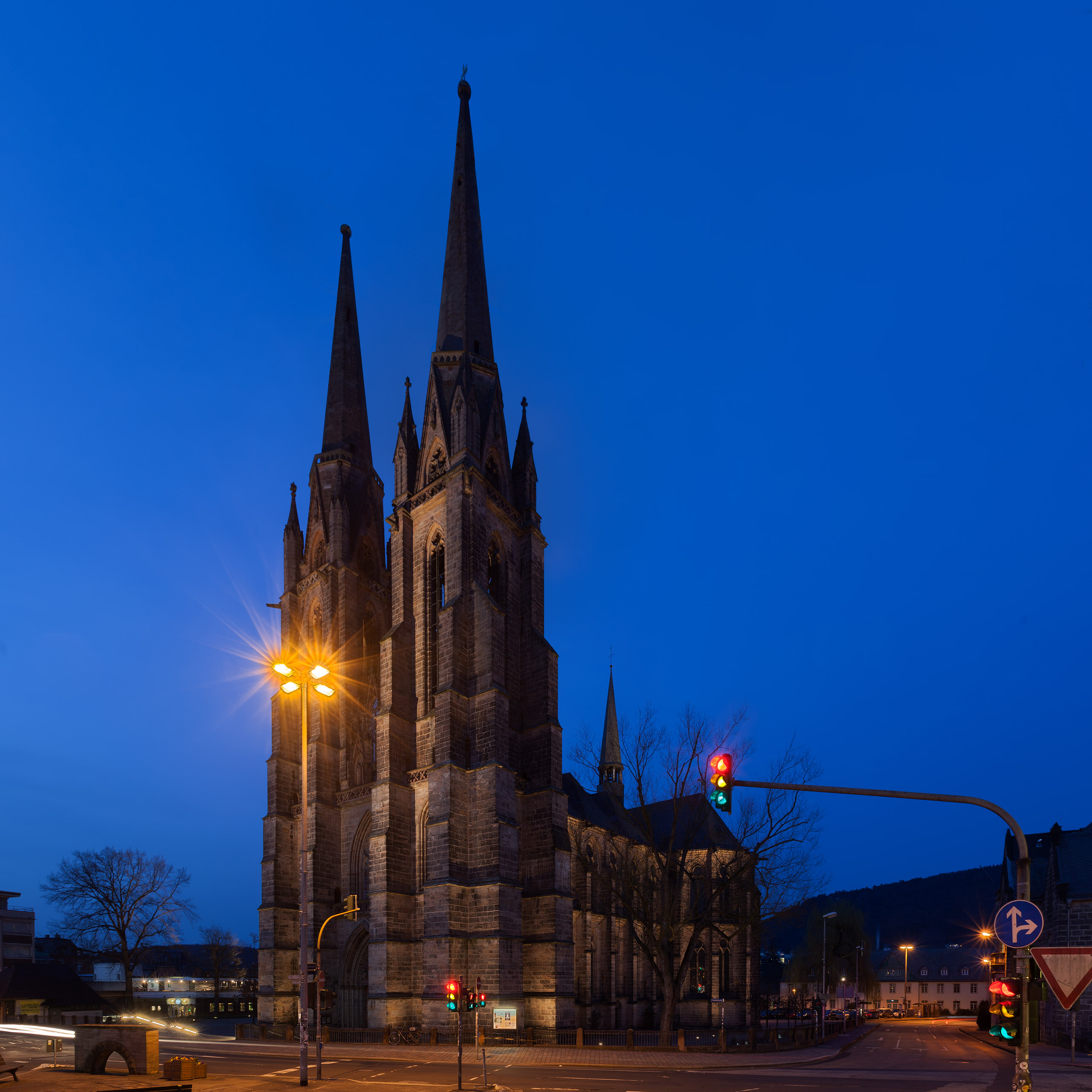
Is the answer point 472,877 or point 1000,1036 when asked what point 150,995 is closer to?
point 472,877

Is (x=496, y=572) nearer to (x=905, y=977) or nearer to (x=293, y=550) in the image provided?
(x=293, y=550)

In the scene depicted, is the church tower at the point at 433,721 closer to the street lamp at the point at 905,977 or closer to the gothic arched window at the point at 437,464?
the gothic arched window at the point at 437,464

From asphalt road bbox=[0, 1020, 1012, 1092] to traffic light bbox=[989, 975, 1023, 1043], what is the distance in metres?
11.6

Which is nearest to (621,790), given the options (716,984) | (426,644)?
(716,984)

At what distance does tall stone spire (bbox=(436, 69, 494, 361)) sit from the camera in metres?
49.8

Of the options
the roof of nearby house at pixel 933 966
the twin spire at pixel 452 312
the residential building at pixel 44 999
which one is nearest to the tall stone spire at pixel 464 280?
the twin spire at pixel 452 312

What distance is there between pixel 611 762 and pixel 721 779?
65.8m

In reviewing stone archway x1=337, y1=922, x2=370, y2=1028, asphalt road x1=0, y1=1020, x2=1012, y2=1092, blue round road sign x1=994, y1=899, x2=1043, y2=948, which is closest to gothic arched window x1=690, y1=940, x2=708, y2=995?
asphalt road x1=0, y1=1020, x2=1012, y2=1092

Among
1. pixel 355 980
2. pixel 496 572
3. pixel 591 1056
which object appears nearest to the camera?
pixel 591 1056

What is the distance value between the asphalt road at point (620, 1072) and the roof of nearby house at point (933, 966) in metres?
89.7

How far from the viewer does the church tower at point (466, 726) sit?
1515 inches

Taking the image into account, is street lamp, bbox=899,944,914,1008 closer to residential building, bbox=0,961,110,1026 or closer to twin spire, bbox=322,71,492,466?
residential building, bbox=0,961,110,1026

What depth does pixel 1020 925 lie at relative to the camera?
1120cm

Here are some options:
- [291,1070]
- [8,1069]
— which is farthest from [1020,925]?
[291,1070]
